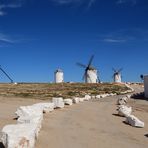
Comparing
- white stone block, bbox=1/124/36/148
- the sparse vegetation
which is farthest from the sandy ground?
the sparse vegetation

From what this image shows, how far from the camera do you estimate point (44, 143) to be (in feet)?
33.7

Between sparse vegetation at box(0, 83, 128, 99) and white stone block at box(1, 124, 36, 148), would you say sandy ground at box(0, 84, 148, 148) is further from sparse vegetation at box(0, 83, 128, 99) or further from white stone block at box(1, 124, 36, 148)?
sparse vegetation at box(0, 83, 128, 99)

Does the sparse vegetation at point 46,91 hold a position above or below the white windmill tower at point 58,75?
below

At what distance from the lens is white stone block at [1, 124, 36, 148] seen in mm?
8242

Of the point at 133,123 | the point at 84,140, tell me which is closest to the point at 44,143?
the point at 84,140

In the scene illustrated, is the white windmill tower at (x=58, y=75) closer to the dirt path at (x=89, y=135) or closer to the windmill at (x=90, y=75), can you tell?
the windmill at (x=90, y=75)

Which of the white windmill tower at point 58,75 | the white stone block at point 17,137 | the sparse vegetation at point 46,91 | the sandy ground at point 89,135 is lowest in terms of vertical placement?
the sandy ground at point 89,135

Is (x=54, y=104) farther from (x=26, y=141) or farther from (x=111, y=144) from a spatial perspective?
(x=26, y=141)

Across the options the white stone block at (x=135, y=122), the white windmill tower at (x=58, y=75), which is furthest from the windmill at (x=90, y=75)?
the white stone block at (x=135, y=122)

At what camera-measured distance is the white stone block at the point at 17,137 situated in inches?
324

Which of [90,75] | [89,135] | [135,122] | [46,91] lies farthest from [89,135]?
[90,75]

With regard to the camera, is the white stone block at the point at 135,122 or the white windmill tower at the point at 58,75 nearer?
the white stone block at the point at 135,122

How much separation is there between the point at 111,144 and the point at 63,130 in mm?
2450

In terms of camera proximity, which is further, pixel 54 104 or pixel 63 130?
pixel 54 104
